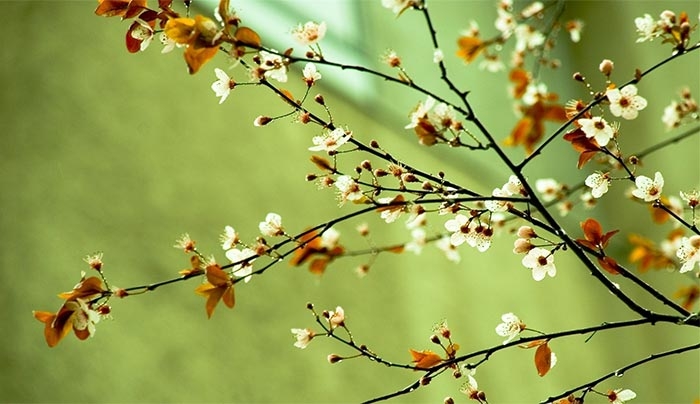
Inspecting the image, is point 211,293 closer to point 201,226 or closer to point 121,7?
point 121,7

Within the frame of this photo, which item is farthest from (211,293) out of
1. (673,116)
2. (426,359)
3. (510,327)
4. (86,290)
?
(673,116)

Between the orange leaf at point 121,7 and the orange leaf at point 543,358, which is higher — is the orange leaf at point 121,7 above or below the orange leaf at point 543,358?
above

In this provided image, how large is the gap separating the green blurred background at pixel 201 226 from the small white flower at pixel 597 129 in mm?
1317

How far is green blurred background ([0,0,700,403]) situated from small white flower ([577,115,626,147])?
51.8 inches

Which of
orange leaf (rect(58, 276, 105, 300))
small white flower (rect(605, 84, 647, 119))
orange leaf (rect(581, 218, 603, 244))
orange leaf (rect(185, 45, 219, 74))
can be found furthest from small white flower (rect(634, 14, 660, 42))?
orange leaf (rect(58, 276, 105, 300))

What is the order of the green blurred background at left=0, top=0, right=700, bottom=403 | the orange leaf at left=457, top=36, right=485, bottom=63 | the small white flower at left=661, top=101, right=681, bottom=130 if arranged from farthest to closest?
the green blurred background at left=0, top=0, right=700, bottom=403 → the small white flower at left=661, top=101, right=681, bottom=130 → the orange leaf at left=457, top=36, right=485, bottom=63

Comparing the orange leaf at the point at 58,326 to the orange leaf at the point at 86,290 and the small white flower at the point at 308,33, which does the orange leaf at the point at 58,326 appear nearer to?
the orange leaf at the point at 86,290

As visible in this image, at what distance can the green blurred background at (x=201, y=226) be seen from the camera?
6.20 feet

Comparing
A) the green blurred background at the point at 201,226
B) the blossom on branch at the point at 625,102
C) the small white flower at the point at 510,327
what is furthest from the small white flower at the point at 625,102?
the green blurred background at the point at 201,226

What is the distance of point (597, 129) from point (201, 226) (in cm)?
152

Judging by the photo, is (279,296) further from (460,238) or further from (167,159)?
(460,238)

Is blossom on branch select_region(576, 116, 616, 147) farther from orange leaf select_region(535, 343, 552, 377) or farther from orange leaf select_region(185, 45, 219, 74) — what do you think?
orange leaf select_region(185, 45, 219, 74)

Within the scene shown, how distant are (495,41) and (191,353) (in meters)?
1.07

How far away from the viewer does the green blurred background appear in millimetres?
1891
